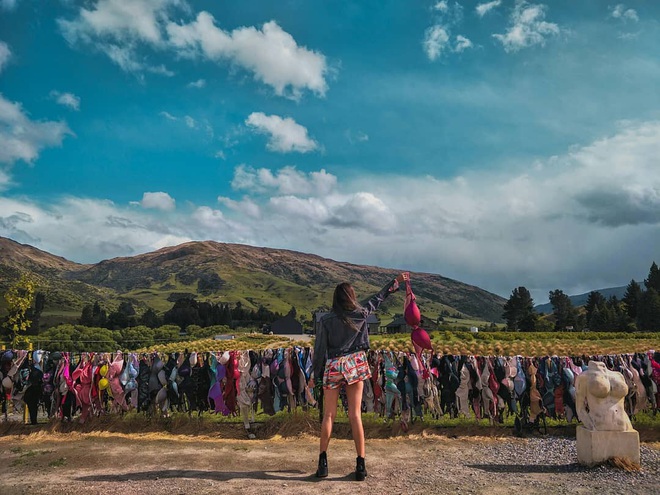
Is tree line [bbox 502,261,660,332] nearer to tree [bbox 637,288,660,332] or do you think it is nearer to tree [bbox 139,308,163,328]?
tree [bbox 637,288,660,332]

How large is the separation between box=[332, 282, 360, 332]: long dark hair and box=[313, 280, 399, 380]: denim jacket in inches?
1.9

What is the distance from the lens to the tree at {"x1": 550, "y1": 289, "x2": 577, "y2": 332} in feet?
365

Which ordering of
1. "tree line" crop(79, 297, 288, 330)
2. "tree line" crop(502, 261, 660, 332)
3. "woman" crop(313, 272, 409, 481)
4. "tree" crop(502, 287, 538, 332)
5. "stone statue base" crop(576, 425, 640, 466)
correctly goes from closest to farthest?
1. "woman" crop(313, 272, 409, 481)
2. "stone statue base" crop(576, 425, 640, 466)
3. "tree line" crop(502, 261, 660, 332)
4. "tree" crop(502, 287, 538, 332)
5. "tree line" crop(79, 297, 288, 330)

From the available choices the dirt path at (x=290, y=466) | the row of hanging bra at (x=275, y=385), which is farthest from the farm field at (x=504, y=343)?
the dirt path at (x=290, y=466)

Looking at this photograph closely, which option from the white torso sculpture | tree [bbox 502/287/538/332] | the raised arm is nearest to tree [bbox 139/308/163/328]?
tree [bbox 502/287/538/332]

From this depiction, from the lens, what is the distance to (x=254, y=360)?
11.0m

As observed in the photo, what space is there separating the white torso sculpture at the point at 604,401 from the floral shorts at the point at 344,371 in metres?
3.75

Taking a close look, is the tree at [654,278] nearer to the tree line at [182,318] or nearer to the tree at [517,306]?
the tree at [517,306]

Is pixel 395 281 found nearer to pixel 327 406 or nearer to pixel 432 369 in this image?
pixel 327 406

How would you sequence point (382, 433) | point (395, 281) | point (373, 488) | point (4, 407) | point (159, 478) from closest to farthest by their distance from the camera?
point (373, 488) < point (159, 478) < point (395, 281) < point (382, 433) < point (4, 407)

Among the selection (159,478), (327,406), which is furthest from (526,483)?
(159,478)

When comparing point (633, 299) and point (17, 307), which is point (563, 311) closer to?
point (633, 299)

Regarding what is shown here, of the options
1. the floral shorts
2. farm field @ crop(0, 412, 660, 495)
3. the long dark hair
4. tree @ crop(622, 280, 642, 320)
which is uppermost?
tree @ crop(622, 280, 642, 320)

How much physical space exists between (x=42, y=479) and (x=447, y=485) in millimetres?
5988
